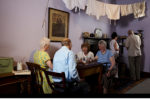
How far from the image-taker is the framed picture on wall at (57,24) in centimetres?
338

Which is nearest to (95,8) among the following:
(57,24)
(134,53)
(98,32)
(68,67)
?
(98,32)

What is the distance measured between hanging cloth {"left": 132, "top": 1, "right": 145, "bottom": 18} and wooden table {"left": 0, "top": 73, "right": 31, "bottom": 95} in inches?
181

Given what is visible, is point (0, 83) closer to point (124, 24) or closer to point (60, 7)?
point (60, 7)

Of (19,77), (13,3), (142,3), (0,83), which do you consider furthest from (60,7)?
(142,3)

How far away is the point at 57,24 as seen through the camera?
3562 mm

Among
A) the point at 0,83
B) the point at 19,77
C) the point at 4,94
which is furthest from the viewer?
the point at 19,77

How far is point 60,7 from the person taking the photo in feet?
11.9

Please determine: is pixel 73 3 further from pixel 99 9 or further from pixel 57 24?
pixel 99 9

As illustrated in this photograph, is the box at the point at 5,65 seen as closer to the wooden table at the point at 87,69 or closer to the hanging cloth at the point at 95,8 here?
the wooden table at the point at 87,69

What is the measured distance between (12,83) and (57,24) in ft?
6.50

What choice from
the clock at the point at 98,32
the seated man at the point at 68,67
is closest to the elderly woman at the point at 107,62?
the seated man at the point at 68,67

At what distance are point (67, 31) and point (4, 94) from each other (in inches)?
93.2

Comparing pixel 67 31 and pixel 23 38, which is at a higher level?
pixel 67 31

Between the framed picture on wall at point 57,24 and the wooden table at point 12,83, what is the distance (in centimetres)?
144
